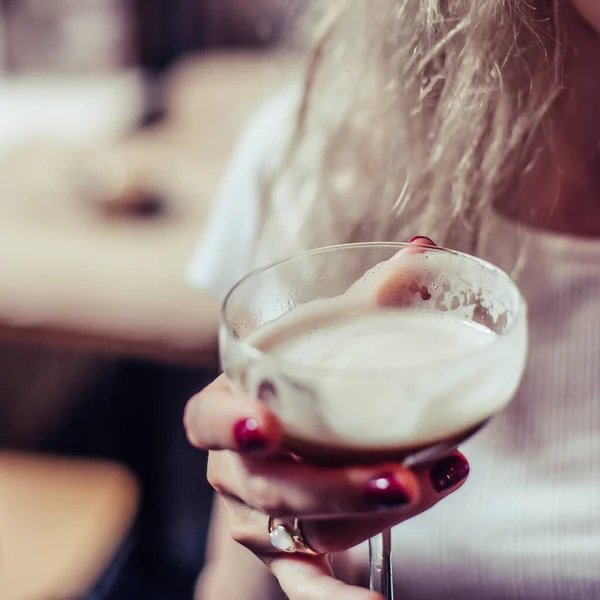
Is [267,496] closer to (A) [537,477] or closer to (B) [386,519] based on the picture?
(B) [386,519]

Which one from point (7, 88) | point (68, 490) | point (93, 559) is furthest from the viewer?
point (7, 88)

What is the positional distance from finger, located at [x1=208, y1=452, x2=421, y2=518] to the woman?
13.3 inches

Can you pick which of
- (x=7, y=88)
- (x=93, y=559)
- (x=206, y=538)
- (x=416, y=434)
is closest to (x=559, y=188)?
(x=416, y=434)

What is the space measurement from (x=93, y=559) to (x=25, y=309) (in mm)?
874

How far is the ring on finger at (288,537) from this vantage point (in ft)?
1.97

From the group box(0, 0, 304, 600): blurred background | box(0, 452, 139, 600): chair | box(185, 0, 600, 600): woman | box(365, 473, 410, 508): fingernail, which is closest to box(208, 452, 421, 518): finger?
box(365, 473, 410, 508): fingernail

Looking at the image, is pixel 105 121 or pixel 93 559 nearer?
pixel 93 559

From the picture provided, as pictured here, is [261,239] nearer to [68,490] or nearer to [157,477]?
[68,490]

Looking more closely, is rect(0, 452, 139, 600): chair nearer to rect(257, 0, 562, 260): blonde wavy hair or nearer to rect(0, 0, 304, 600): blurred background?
rect(0, 0, 304, 600): blurred background

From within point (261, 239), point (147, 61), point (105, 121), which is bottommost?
point (105, 121)

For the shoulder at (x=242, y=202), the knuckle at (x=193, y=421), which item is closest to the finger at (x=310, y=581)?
the knuckle at (x=193, y=421)

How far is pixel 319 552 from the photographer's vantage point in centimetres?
60

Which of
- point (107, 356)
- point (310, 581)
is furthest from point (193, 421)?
point (107, 356)

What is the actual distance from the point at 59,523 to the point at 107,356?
24.4 inches
